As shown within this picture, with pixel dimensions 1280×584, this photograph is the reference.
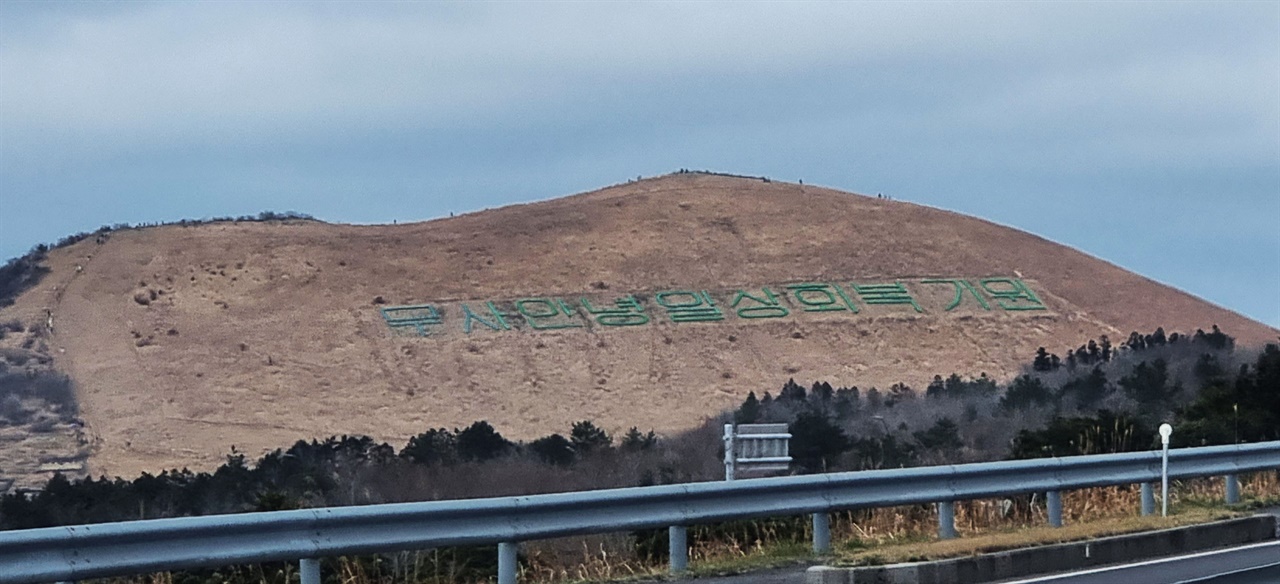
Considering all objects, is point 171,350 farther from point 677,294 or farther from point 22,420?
point 677,294

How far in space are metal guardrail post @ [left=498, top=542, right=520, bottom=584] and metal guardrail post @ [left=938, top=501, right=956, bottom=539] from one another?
4.75m

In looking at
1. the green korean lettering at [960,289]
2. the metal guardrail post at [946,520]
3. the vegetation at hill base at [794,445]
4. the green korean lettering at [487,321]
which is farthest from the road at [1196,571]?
the green korean lettering at [960,289]

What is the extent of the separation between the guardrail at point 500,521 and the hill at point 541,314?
→ 42.4 m

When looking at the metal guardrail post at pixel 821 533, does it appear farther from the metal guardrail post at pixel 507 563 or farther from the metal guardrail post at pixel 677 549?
the metal guardrail post at pixel 507 563

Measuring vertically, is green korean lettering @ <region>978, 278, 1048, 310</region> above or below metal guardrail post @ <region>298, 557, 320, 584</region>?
above

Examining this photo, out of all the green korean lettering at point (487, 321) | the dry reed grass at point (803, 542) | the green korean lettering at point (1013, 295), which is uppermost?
the green korean lettering at point (1013, 295)

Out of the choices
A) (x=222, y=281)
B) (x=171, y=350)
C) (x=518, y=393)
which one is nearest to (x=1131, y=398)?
(x=518, y=393)

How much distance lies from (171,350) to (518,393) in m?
13.5

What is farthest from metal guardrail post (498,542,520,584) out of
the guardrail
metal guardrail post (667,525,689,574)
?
metal guardrail post (667,525,689,574)

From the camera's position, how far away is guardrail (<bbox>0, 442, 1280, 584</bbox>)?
11.1 metres

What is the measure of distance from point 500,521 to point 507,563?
1.03ft

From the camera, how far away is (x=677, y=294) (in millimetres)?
79938

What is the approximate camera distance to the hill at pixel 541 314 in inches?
2589

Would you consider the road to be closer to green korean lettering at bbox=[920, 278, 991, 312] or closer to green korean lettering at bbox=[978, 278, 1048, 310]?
green korean lettering at bbox=[920, 278, 991, 312]
